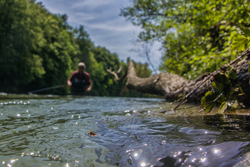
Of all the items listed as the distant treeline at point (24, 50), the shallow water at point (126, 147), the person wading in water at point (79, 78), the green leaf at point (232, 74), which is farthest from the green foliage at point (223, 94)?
the distant treeline at point (24, 50)

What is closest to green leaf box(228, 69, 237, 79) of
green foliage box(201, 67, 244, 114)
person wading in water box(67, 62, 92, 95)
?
green foliage box(201, 67, 244, 114)

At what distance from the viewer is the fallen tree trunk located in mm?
3221

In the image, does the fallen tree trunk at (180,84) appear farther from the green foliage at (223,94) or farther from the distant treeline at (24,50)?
the distant treeline at (24,50)

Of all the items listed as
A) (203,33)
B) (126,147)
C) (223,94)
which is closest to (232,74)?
(223,94)

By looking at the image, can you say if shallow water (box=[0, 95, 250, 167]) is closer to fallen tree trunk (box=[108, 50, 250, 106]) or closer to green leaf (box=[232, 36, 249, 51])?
green leaf (box=[232, 36, 249, 51])

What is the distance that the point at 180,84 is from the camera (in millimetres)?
6473

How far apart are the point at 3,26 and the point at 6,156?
1136 inches

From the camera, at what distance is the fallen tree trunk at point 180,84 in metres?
3.22

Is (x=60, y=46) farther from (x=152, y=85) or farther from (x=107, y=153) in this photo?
(x=107, y=153)

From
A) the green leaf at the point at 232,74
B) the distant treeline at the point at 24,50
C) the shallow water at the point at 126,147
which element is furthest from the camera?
the distant treeline at the point at 24,50

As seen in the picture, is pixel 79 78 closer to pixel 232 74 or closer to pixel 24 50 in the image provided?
pixel 232 74

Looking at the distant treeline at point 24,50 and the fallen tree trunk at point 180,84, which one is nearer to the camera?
the fallen tree trunk at point 180,84

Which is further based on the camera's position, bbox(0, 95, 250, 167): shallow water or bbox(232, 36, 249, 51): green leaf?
bbox(232, 36, 249, 51): green leaf

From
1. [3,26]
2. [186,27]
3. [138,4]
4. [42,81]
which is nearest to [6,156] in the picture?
[186,27]
